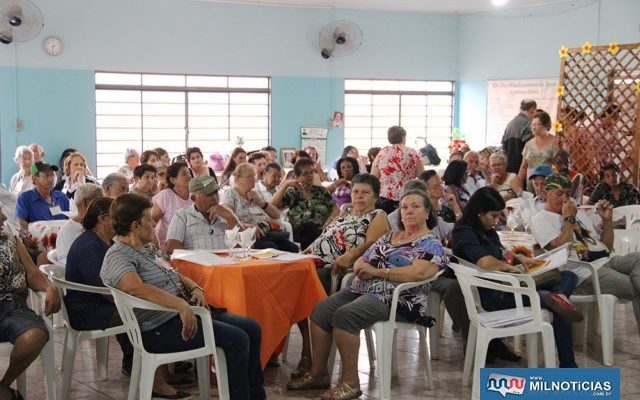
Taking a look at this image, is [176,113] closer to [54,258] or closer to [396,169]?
[396,169]

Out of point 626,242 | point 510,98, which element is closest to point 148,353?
point 626,242

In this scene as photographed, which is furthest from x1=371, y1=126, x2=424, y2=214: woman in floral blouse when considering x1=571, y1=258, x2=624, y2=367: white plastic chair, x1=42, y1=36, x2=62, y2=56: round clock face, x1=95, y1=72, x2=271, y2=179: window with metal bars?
x1=42, y1=36, x2=62, y2=56: round clock face

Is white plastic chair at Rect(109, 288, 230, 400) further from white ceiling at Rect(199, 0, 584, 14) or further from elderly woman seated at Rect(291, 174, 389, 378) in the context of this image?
white ceiling at Rect(199, 0, 584, 14)

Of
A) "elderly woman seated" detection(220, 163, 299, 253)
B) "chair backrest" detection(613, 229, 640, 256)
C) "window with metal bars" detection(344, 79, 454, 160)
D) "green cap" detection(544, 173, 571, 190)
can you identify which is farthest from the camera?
"window with metal bars" detection(344, 79, 454, 160)

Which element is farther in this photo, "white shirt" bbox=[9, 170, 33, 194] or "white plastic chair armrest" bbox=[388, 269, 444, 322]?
"white shirt" bbox=[9, 170, 33, 194]

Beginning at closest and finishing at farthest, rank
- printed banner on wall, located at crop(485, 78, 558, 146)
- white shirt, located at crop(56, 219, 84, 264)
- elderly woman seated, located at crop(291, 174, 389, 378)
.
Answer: white shirt, located at crop(56, 219, 84, 264) → elderly woman seated, located at crop(291, 174, 389, 378) → printed banner on wall, located at crop(485, 78, 558, 146)

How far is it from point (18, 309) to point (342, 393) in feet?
5.24

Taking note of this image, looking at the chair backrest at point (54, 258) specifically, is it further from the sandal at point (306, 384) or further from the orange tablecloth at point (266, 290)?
Result: the sandal at point (306, 384)

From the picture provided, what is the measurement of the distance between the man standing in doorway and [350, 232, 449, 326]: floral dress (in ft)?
18.2

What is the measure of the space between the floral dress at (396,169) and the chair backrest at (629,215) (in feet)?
5.67

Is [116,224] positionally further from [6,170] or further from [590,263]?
[6,170]

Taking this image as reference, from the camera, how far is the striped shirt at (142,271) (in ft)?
12.6

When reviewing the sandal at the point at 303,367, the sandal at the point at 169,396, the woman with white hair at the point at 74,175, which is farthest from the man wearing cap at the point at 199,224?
the woman with white hair at the point at 74,175

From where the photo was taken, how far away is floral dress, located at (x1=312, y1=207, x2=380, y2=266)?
5.16 m
